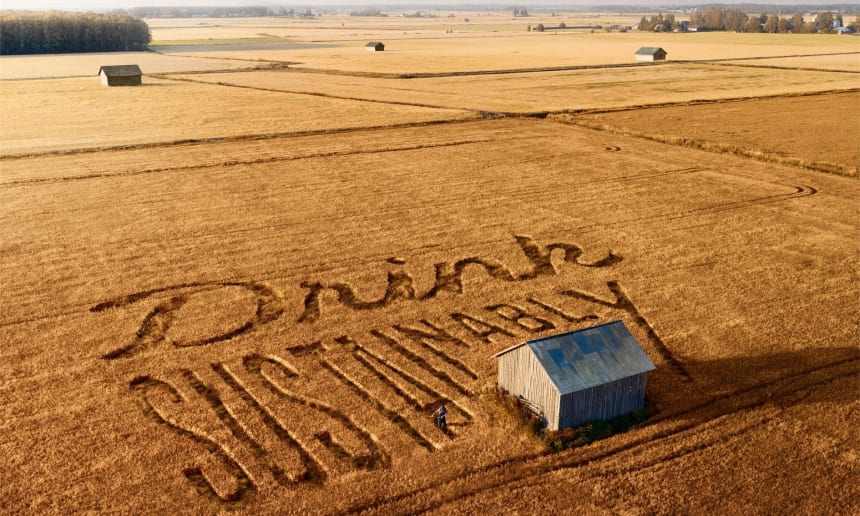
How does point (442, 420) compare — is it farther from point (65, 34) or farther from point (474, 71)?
point (65, 34)

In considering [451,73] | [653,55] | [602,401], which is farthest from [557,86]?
[602,401]

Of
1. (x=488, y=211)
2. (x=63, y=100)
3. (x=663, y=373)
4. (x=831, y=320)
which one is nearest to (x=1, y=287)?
(x=488, y=211)

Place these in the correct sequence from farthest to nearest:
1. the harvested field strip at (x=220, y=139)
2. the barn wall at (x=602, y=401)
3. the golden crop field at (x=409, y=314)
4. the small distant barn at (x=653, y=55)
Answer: the small distant barn at (x=653, y=55), the harvested field strip at (x=220, y=139), the barn wall at (x=602, y=401), the golden crop field at (x=409, y=314)

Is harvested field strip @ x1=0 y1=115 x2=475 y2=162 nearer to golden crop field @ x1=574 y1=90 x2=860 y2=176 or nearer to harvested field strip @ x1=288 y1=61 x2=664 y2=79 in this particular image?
golden crop field @ x1=574 y1=90 x2=860 y2=176

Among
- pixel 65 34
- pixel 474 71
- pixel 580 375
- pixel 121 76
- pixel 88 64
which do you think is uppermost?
pixel 65 34

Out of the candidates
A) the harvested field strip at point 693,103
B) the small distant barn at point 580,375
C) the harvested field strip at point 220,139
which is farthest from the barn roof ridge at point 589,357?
the harvested field strip at point 693,103

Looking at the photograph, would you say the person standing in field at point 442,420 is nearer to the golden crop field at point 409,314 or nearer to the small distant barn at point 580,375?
the golden crop field at point 409,314
